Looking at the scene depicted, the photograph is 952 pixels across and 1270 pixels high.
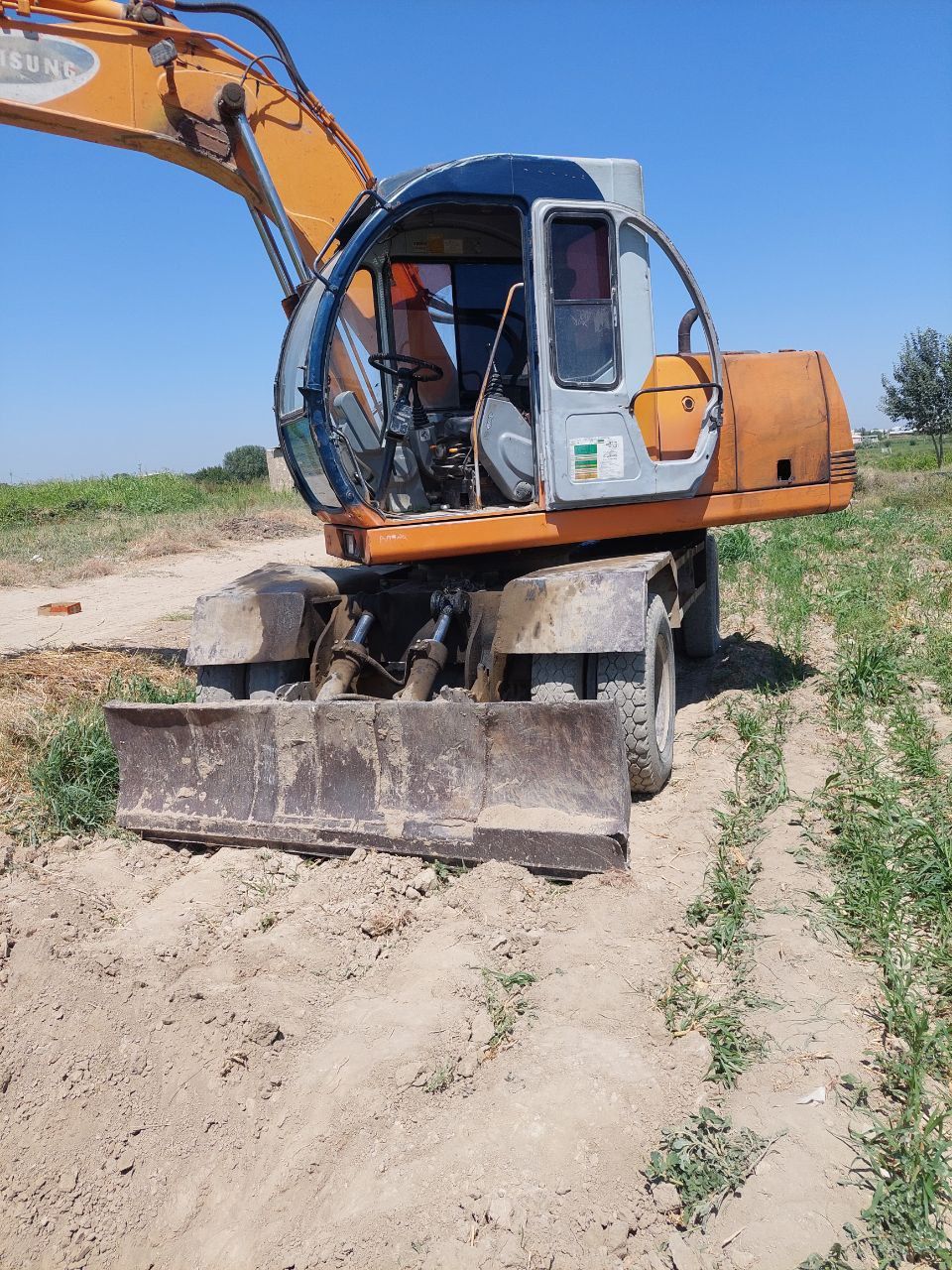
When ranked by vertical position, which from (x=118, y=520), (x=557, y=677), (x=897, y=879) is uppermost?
(x=118, y=520)

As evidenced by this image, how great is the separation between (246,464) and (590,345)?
115ft

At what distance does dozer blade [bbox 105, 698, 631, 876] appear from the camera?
388 cm

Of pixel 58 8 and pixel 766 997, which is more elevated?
pixel 58 8

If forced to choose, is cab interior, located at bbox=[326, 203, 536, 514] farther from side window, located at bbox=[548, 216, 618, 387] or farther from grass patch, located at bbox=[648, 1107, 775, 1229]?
grass patch, located at bbox=[648, 1107, 775, 1229]

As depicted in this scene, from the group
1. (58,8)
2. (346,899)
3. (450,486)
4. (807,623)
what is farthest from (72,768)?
(807,623)

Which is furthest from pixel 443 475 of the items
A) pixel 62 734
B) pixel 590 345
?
pixel 62 734

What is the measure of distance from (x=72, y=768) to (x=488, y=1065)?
9.91ft

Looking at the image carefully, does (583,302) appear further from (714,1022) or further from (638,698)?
(714,1022)

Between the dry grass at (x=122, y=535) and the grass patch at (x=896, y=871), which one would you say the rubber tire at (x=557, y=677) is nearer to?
Answer: the grass patch at (x=896, y=871)

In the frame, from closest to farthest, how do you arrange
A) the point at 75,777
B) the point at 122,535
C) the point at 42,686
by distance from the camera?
the point at 75,777 < the point at 42,686 < the point at 122,535

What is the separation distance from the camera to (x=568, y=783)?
12.9ft

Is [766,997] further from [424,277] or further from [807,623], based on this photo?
[807,623]

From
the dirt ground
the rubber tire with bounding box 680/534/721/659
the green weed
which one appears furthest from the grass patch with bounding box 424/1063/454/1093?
the rubber tire with bounding box 680/534/721/659

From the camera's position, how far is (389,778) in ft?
13.6
